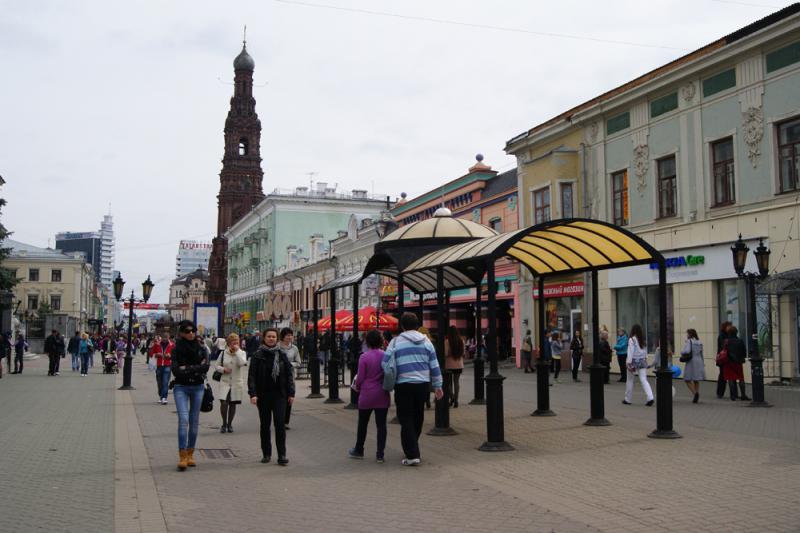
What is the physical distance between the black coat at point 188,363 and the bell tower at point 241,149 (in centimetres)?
8761

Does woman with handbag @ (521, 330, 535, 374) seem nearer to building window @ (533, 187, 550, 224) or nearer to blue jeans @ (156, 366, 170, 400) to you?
building window @ (533, 187, 550, 224)

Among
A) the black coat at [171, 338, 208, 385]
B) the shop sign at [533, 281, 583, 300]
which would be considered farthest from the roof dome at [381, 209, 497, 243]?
the shop sign at [533, 281, 583, 300]

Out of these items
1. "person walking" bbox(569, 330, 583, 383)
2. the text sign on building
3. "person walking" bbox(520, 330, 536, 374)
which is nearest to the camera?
the text sign on building

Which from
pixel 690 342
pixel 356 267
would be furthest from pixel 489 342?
pixel 356 267

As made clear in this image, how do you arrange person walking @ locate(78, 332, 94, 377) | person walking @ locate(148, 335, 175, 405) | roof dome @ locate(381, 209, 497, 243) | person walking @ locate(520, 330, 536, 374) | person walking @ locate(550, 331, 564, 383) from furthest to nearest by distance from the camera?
1. person walking @ locate(78, 332, 94, 377)
2. person walking @ locate(520, 330, 536, 374)
3. person walking @ locate(550, 331, 564, 383)
4. person walking @ locate(148, 335, 175, 405)
5. roof dome @ locate(381, 209, 497, 243)

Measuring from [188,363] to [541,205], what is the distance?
23.1 meters

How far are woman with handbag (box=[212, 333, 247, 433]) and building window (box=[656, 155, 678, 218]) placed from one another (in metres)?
15.7

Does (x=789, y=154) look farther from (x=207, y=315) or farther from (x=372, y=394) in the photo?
(x=207, y=315)

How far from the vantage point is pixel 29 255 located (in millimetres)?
96562

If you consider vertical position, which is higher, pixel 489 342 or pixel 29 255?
pixel 29 255

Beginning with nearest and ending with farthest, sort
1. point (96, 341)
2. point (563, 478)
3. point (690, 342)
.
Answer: point (563, 478)
point (690, 342)
point (96, 341)

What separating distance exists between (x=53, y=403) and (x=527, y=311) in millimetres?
19163

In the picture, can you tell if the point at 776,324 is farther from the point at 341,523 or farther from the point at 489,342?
the point at 341,523

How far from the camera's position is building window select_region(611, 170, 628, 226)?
26641 mm
